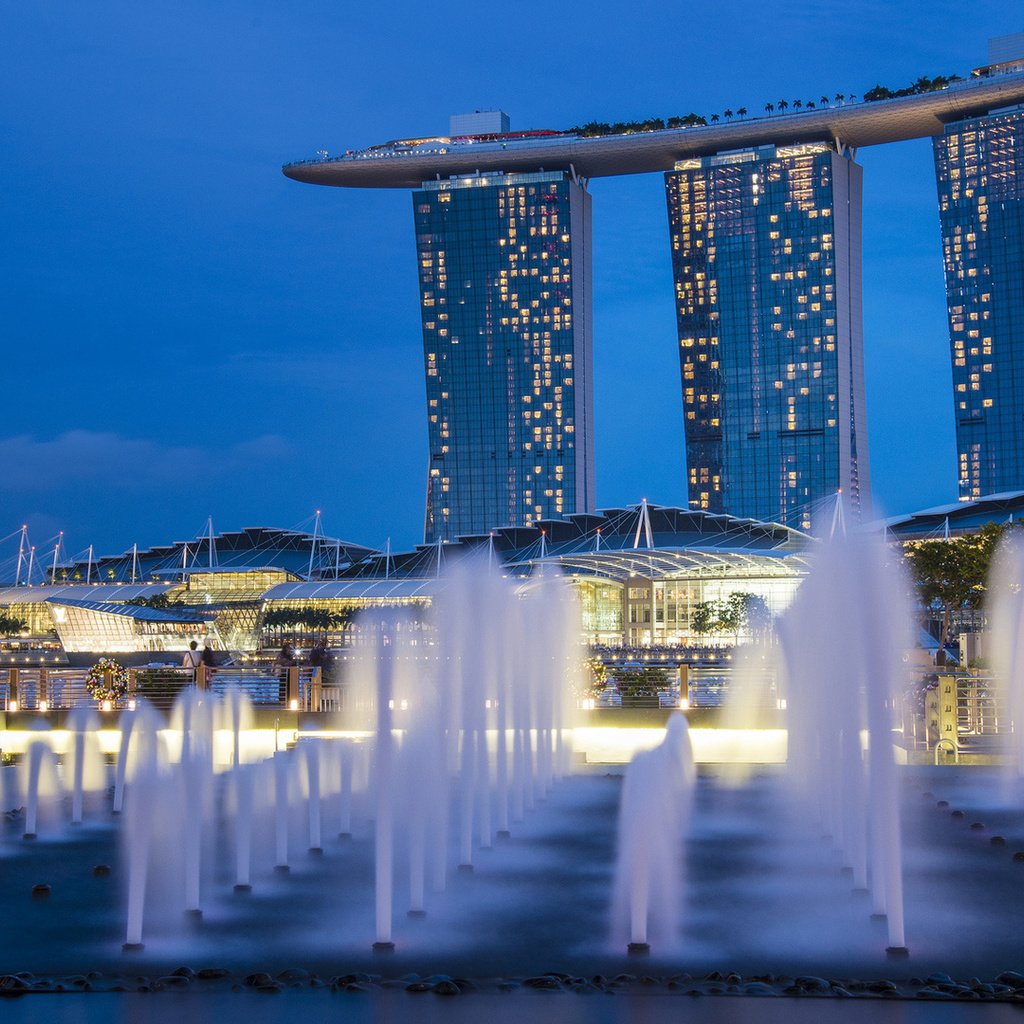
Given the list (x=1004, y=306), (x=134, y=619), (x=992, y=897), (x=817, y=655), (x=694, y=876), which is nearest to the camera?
(x=992, y=897)

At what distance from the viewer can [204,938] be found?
10289mm

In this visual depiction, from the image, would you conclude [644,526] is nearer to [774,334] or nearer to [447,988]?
[774,334]

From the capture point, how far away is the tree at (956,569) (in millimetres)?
53375

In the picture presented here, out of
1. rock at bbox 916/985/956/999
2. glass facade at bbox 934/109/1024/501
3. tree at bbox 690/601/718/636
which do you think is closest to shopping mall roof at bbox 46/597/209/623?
tree at bbox 690/601/718/636

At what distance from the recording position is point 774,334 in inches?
4774

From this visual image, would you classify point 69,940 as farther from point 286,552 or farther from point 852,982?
point 286,552

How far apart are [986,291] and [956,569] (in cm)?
6719

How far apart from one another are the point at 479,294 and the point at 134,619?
205 ft

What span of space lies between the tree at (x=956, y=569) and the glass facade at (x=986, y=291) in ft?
187

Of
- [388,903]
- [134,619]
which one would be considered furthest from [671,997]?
[134,619]

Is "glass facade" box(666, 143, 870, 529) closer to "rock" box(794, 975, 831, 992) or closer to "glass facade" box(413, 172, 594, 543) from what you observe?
"glass facade" box(413, 172, 594, 543)

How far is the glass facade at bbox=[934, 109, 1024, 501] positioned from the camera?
11162 cm

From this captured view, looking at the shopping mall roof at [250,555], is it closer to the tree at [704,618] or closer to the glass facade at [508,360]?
the glass facade at [508,360]

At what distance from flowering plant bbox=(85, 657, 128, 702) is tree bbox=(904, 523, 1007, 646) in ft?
114
